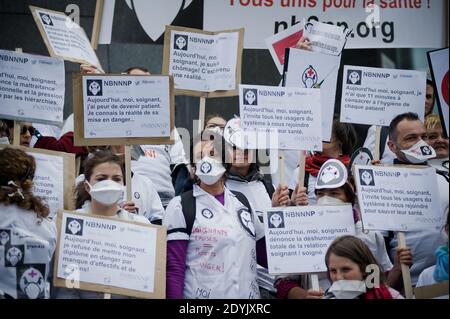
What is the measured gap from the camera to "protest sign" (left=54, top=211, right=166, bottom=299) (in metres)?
6.04

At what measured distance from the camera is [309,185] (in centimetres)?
684

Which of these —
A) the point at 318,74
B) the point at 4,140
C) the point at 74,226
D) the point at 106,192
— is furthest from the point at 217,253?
the point at 4,140

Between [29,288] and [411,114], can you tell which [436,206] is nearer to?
[411,114]

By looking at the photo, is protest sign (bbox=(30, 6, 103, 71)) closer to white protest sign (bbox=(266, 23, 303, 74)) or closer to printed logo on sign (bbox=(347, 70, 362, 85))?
white protest sign (bbox=(266, 23, 303, 74))

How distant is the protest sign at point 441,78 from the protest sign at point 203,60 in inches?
55.4

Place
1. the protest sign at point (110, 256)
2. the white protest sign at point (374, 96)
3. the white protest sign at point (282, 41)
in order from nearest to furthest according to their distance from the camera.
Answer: the protest sign at point (110, 256), the white protest sign at point (374, 96), the white protest sign at point (282, 41)

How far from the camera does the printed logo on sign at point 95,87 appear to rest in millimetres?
6477

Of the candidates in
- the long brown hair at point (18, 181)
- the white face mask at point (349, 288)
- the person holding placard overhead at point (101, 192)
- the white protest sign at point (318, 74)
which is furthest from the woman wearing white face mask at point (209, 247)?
the white protest sign at point (318, 74)

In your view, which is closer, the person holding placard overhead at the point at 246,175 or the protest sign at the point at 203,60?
the person holding placard overhead at the point at 246,175

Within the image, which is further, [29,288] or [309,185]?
[309,185]

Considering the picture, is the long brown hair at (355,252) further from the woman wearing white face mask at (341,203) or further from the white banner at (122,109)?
the white banner at (122,109)

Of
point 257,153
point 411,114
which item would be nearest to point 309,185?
point 257,153

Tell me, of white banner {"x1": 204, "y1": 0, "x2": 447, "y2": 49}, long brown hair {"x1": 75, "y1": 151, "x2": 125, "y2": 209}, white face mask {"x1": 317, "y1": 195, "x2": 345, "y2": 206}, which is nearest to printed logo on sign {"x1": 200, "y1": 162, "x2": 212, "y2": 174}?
long brown hair {"x1": 75, "y1": 151, "x2": 125, "y2": 209}
